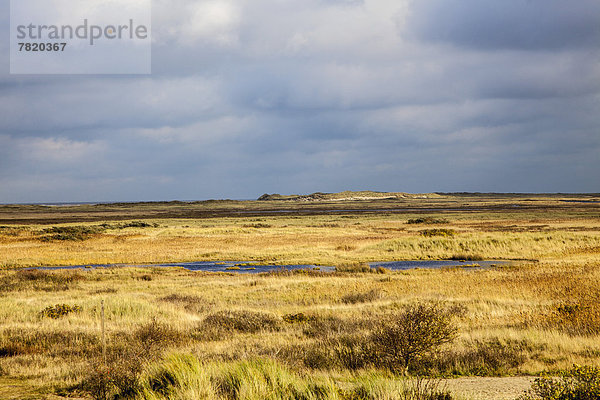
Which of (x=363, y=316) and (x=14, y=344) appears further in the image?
(x=363, y=316)

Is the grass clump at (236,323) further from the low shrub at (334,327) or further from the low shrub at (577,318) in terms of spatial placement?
the low shrub at (577,318)

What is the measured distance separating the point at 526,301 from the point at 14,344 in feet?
60.2

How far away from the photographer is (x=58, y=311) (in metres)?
18.3

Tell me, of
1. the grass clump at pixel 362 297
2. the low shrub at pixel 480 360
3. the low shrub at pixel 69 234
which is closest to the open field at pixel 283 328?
the low shrub at pixel 480 360

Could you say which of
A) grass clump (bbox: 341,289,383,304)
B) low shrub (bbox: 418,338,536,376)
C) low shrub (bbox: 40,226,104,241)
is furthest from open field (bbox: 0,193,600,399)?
low shrub (bbox: 40,226,104,241)

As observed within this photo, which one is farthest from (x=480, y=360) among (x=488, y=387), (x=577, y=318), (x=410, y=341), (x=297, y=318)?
(x=297, y=318)

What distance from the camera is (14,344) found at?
13086 millimetres

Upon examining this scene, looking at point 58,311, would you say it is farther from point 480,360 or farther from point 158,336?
point 480,360

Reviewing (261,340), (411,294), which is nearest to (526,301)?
(411,294)

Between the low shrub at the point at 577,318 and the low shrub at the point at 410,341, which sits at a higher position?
the low shrub at the point at 410,341

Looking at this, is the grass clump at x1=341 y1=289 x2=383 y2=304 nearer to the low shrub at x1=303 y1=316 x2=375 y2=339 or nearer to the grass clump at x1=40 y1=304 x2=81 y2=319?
the low shrub at x1=303 y1=316 x2=375 y2=339

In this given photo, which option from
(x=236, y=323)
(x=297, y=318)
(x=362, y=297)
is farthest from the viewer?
(x=362, y=297)

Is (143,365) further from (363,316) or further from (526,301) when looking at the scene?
(526,301)

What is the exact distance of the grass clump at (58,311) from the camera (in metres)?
17.8
